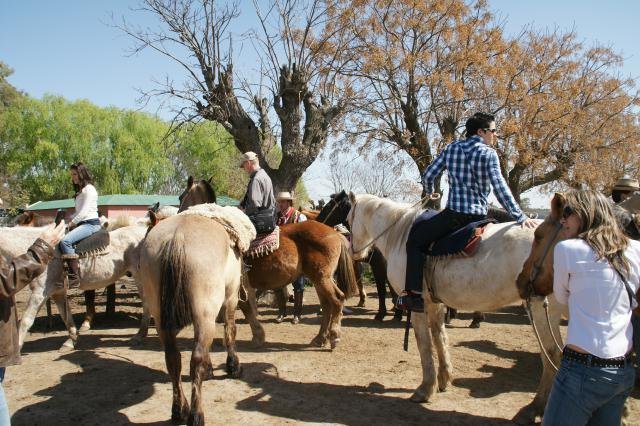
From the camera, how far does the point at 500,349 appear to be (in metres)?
6.95

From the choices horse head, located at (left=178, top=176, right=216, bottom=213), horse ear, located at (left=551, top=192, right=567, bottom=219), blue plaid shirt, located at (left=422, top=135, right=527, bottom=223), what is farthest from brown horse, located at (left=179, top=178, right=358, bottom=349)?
horse ear, located at (left=551, top=192, right=567, bottom=219)

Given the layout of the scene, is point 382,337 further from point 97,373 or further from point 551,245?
point 551,245

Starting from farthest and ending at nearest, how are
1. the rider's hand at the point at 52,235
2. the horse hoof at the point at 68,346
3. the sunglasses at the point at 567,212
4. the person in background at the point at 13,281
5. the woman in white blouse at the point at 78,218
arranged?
the woman in white blouse at the point at 78,218, the horse hoof at the point at 68,346, the rider's hand at the point at 52,235, the person in background at the point at 13,281, the sunglasses at the point at 567,212

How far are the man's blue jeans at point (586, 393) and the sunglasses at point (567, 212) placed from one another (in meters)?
0.74

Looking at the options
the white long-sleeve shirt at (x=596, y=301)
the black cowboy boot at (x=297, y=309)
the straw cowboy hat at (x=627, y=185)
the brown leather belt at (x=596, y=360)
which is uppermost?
the straw cowboy hat at (x=627, y=185)

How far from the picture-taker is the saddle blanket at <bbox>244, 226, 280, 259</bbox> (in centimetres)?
682

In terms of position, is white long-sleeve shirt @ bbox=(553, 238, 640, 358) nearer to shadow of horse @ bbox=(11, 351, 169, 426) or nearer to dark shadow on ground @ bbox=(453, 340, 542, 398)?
dark shadow on ground @ bbox=(453, 340, 542, 398)

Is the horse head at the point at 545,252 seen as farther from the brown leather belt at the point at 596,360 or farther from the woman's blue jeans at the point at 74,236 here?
the woman's blue jeans at the point at 74,236

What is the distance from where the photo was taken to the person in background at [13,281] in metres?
2.64

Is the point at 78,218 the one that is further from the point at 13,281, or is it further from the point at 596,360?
the point at 596,360

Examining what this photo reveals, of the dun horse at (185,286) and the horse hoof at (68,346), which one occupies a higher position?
the dun horse at (185,286)

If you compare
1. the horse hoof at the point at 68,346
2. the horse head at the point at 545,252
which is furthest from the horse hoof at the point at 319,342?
the horse head at the point at 545,252

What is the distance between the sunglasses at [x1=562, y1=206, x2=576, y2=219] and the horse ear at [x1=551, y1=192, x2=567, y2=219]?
0.49 feet

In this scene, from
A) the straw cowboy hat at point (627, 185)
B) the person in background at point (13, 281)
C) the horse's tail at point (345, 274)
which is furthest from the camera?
the horse's tail at point (345, 274)
